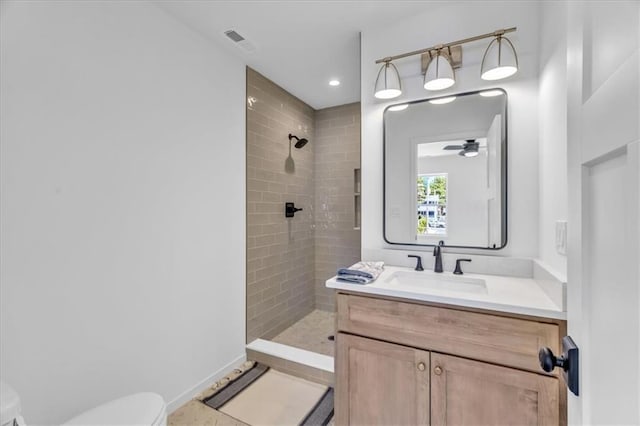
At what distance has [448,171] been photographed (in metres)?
1.84

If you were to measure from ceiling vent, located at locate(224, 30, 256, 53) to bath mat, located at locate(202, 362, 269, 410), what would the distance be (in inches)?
98.3

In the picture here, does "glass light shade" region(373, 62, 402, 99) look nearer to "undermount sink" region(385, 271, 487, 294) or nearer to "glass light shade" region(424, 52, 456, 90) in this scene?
"glass light shade" region(424, 52, 456, 90)

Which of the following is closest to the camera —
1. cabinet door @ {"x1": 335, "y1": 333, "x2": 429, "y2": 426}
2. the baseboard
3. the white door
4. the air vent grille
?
the white door

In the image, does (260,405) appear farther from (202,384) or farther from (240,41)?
(240,41)

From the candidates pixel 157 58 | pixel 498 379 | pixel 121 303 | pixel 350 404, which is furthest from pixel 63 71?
pixel 498 379

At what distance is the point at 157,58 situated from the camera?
5.89ft

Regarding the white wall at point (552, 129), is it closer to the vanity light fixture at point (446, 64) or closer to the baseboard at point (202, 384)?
the vanity light fixture at point (446, 64)

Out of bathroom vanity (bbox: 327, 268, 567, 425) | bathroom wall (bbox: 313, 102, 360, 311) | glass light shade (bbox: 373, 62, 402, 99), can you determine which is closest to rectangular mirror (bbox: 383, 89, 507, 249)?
glass light shade (bbox: 373, 62, 402, 99)

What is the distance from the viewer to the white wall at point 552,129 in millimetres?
1260

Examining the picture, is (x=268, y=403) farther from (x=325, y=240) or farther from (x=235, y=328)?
(x=325, y=240)

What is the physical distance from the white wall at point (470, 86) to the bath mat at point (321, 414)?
1.01m

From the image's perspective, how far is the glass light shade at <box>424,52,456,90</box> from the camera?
1729 mm

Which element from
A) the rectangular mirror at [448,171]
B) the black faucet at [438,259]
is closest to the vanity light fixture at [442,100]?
the rectangular mirror at [448,171]

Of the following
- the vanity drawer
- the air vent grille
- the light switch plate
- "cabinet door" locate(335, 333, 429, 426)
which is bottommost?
"cabinet door" locate(335, 333, 429, 426)
